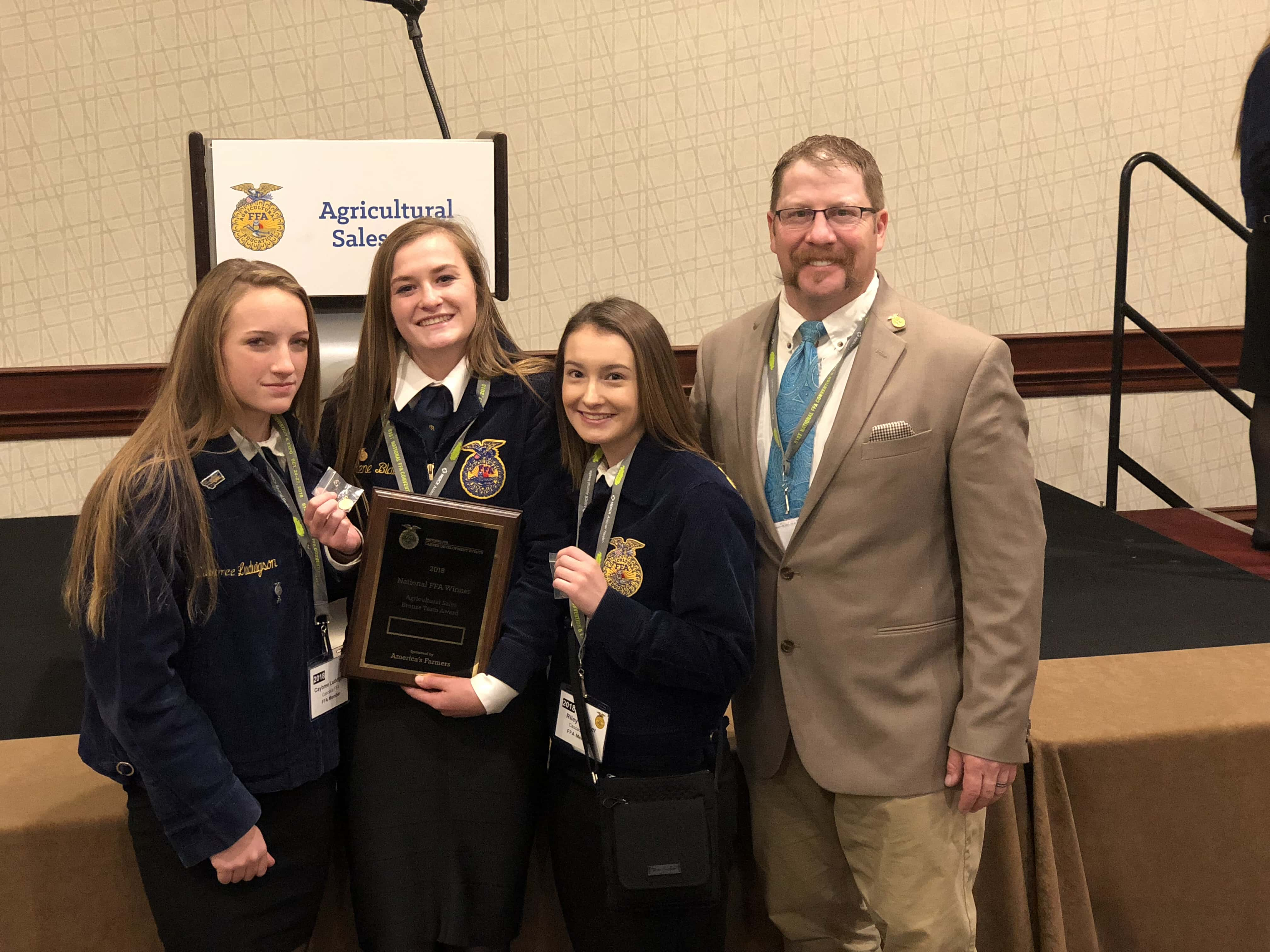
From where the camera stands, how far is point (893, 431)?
1735 millimetres

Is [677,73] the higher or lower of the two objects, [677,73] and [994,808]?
the higher

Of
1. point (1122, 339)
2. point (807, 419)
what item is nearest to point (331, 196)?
point (807, 419)

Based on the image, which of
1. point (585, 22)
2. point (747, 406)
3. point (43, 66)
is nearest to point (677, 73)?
point (585, 22)

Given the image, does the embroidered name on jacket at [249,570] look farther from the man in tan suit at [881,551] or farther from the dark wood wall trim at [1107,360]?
the dark wood wall trim at [1107,360]

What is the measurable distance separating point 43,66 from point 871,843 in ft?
14.3

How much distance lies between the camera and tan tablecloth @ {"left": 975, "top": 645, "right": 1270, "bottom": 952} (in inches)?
85.2

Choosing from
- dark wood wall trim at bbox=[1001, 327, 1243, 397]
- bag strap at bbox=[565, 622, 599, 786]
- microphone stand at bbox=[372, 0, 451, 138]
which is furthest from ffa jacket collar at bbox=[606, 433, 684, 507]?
dark wood wall trim at bbox=[1001, 327, 1243, 397]

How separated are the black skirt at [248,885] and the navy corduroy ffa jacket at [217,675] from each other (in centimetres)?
4

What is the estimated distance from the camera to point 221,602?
1.62 metres

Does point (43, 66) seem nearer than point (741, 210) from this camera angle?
Yes

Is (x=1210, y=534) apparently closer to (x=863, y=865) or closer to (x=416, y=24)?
(x=863, y=865)

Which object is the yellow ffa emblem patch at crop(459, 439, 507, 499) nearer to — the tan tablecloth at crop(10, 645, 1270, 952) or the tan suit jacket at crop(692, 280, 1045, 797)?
the tan suit jacket at crop(692, 280, 1045, 797)

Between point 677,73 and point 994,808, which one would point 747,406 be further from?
point 677,73

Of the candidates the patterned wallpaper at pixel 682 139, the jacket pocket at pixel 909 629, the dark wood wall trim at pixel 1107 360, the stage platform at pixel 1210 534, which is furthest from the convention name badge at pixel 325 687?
the dark wood wall trim at pixel 1107 360
